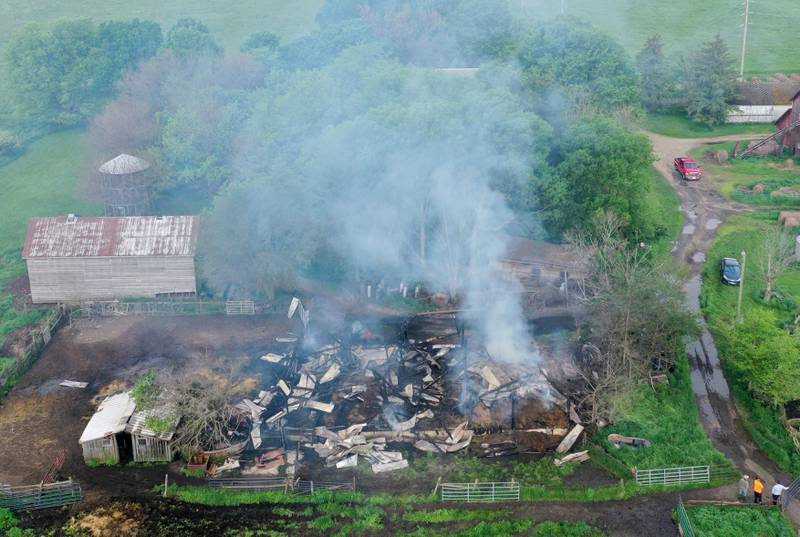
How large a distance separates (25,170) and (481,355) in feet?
149

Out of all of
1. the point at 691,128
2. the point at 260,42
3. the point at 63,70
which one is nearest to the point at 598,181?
the point at 691,128

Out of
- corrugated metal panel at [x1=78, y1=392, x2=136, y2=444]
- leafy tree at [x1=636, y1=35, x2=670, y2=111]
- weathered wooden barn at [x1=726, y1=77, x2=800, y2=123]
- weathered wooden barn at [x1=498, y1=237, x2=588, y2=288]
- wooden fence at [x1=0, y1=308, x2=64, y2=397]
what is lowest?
corrugated metal panel at [x1=78, y1=392, x2=136, y2=444]

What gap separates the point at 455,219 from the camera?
4462 cm

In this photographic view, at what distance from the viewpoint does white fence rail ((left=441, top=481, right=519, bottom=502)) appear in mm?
30203

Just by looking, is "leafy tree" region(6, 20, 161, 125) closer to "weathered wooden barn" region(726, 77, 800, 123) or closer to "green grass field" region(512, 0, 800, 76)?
"green grass field" region(512, 0, 800, 76)

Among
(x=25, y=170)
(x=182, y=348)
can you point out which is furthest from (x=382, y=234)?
(x=25, y=170)

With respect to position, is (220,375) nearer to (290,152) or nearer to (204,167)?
(290,152)

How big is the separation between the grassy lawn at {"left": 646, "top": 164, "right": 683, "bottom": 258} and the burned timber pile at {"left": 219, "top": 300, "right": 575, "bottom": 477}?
54.9ft

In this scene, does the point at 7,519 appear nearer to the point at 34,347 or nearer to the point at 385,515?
the point at 34,347

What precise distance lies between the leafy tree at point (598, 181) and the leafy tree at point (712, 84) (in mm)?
23699

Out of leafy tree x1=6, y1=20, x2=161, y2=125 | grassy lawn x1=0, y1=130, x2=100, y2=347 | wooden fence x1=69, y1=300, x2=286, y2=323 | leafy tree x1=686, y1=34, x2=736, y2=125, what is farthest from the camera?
leafy tree x1=6, y1=20, x2=161, y2=125

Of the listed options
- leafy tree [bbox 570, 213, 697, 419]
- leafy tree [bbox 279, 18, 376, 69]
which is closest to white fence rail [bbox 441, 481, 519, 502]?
leafy tree [bbox 570, 213, 697, 419]

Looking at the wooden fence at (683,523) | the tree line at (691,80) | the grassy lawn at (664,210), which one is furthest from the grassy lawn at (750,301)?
the tree line at (691,80)

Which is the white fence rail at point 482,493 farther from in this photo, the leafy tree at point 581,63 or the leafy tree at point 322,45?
the leafy tree at point 322,45
